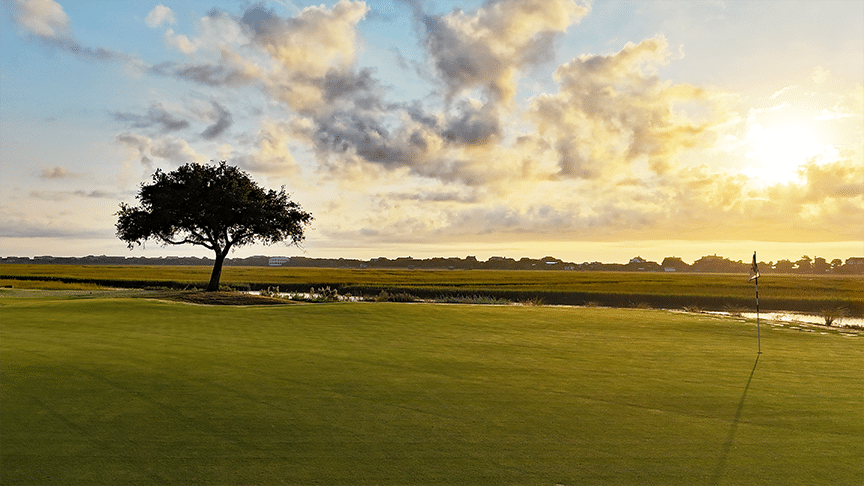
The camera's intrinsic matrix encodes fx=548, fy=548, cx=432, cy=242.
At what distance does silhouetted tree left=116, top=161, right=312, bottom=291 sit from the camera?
4016 cm

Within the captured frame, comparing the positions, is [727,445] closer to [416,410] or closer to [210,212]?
[416,410]

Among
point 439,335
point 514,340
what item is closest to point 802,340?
point 514,340

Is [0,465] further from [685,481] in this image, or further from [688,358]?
[688,358]

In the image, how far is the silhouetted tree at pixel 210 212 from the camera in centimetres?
4016

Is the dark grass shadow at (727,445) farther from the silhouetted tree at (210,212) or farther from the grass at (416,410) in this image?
the silhouetted tree at (210,212)

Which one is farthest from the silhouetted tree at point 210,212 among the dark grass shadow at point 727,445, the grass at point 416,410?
the dark grass shadow at point 727,445

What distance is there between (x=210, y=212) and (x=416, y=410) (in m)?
35.7

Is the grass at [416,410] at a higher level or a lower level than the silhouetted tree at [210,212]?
lower

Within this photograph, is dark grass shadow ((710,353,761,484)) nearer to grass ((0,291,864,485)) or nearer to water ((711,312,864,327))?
grass ((0,291,864,485))

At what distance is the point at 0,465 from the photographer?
250 inches

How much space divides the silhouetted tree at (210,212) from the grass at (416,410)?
23.5 metres

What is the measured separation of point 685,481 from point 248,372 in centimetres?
845

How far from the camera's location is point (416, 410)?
883 centimetres

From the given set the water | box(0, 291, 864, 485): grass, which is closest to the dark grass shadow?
box(0, 291, 864, 485): grass
